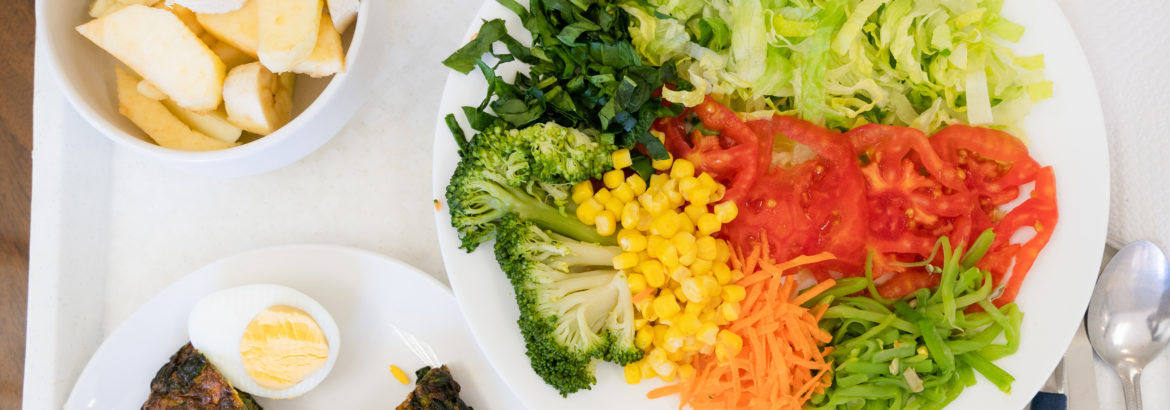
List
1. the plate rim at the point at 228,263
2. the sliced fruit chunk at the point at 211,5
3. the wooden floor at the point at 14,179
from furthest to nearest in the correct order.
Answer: the wooden floor at the point at 14,179 → the plate rim at the point at 228,263 → the sliced fruit chunk at the point at 211,5

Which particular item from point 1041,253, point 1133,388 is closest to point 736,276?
point 1041,253

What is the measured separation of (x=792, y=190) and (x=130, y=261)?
1962mm

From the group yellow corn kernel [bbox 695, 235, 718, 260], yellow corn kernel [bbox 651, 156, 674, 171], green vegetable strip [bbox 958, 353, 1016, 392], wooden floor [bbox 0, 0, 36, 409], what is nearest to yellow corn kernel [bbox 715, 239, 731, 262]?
yellow corn kernel [bbox 695, 235, 718, 260]

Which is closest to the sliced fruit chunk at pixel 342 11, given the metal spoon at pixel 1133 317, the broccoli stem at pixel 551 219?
the broccoli stem at pixel 551 219

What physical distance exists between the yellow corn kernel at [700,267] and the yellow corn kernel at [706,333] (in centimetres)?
13

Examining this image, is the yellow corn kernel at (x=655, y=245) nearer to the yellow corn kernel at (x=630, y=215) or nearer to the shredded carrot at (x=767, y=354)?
the yellow corn kernel at (x=630, y=215)

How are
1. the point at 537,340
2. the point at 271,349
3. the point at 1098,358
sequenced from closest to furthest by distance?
the point at 537,340
the point at 271,349
the point at 1098,358

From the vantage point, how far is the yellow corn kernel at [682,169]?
1929 millimetres

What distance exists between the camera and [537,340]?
75.5 inches

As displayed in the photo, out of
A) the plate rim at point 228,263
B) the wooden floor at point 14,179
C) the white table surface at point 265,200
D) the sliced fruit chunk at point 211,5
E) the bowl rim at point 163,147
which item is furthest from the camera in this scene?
the wooden floor at point 14,179

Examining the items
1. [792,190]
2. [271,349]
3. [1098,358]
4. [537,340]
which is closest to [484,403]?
[537,340]

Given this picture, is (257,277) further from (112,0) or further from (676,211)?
(676,211)

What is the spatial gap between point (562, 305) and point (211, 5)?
110cm

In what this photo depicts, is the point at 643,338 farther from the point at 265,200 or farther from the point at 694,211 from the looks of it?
the point at 265,200
